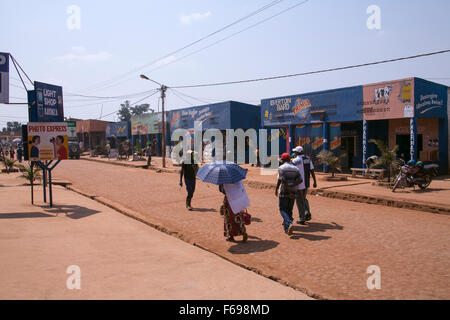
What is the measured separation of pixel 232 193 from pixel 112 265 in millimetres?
2353

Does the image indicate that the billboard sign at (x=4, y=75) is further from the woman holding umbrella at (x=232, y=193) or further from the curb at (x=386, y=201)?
the curb at (x=386, y=201)

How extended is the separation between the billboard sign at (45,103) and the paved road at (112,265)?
11.2ft

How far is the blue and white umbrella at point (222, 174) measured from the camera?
21.0 ft

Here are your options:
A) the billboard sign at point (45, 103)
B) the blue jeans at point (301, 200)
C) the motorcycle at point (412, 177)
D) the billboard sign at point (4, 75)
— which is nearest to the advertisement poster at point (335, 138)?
the motorcycle at point (412, 177)

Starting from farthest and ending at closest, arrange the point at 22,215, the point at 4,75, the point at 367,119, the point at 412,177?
the point at 367,119
the point at 412,177
the point at 4,75
the point at 22,215

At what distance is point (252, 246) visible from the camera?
6484mm

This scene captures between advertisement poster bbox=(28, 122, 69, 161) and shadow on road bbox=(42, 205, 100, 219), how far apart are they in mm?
1441

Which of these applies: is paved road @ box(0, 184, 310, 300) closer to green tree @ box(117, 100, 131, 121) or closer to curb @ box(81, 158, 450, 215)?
curb @ box(81, 158, 450, 215)

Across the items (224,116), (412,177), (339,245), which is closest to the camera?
(339,245)

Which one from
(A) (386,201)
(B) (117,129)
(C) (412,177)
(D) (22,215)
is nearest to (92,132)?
(B) (117,129)

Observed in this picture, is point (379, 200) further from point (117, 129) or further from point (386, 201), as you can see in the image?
point (117, 129)

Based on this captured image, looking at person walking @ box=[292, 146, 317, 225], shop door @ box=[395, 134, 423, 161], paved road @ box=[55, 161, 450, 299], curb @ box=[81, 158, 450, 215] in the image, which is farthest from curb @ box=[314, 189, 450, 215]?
shop door @ box=[395, 134, 423, 161]

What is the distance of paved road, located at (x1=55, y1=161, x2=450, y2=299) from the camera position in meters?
4.64
